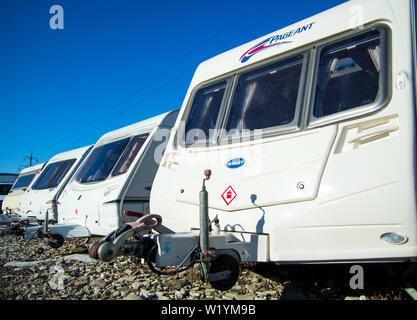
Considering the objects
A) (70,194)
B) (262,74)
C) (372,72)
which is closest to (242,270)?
(262,74)

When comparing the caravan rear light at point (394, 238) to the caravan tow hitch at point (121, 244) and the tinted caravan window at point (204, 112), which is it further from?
the tinted caravan window at point (204, 112)

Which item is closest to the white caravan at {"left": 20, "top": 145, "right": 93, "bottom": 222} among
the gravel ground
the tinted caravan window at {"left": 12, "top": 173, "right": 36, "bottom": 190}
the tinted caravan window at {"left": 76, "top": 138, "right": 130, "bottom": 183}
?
the tinted caravan window at {"left": 76, "top": 138, "right": 130, "bottom": 183}

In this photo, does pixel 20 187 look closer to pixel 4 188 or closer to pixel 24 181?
pixel 24 181

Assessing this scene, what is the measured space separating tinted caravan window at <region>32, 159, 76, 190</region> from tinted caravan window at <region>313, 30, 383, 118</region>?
26.9ft

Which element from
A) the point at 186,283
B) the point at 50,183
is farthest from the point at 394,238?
the point at 50,183

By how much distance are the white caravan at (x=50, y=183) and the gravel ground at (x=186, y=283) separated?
13.2ft

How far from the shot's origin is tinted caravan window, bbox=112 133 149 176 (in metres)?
5.75

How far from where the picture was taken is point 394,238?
226cm

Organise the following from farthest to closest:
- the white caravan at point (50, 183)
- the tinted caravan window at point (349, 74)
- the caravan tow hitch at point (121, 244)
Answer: the white caravan at point (50, 183), the caravan tow hitch at point (121, 244), the tinted caravan window at point (349, 74)

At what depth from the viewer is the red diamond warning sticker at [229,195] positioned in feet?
10.0

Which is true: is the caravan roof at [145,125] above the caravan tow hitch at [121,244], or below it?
above

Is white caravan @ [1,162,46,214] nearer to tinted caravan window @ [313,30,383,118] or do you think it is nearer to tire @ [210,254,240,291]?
tire @ [210,254,240,291]

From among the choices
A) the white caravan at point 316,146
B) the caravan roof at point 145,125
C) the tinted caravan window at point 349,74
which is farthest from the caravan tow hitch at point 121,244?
the caravan roof at point 145,125

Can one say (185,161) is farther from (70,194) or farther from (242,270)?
(70,194)
